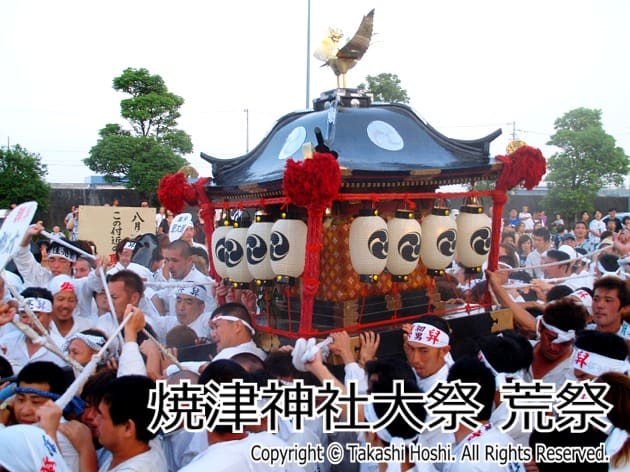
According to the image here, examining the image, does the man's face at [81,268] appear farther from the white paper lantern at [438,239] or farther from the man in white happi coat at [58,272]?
the white paper lantern at [438,239]

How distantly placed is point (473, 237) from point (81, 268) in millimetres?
4039

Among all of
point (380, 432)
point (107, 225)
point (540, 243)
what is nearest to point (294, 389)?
point (380, 432)

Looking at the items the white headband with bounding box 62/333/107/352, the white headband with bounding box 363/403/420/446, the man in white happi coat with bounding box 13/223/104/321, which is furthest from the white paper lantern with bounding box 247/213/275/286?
Result: the man in white happi coat with bounding box 13/223/104/321

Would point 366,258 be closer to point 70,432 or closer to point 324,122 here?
→ point 324,122

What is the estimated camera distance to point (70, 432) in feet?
8.56

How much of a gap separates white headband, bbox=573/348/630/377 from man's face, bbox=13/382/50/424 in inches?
116

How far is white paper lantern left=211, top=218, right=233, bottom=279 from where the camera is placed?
4.38 meters

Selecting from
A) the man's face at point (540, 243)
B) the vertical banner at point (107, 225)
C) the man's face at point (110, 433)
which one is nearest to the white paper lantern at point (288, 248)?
the man's face at point (110, 433)

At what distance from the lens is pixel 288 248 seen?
12.2 ft

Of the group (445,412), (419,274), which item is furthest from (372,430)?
(419,274)

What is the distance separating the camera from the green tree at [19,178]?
17094mm

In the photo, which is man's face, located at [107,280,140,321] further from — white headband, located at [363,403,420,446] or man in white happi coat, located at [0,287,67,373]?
white headband, located at [363,403,420,446]

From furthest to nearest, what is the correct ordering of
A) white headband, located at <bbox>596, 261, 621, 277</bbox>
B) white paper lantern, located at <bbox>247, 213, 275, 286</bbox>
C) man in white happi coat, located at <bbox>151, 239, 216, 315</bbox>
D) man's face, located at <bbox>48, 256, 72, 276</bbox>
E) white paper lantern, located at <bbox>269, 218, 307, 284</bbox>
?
man in white happi coat, located at <bbox>151, 239, 216, 315</bbox>, man's face, located at <bbox>48, 256, 72, 276</bbox>, white headband, located at <bbox>596, 261, 621, 277</bbox>, white paper lantern, located at <bbox>247, 213, 275, 286</bbox>, white paper lantern, located at <bbox>269, 218, 307, 284</bbox>

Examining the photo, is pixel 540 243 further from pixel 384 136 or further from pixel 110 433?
pixel 110 433
